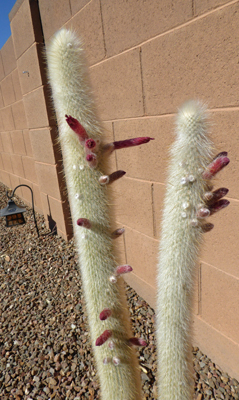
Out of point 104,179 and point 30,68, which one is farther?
point 30,68

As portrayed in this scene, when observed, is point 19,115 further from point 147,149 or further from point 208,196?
point 208,196

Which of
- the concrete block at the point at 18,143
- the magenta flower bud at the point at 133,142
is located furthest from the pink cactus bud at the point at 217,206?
the concrete block at the point at 18,143

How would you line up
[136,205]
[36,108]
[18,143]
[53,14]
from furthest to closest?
1. [18,143]
2. [36,108]
3. [53,14]
4. [136,205]

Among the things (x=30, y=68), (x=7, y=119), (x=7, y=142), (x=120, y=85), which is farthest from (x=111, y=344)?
(x=7, y=142)

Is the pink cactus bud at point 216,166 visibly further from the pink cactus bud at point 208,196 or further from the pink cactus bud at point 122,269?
the pink cactus bud at point 122,269

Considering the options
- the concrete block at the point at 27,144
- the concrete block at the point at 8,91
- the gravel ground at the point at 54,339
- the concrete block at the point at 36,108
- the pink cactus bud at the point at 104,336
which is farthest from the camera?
the concrete block at the point at 8,91

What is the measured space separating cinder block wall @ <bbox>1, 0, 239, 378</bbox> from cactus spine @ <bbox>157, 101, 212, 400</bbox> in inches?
11.9

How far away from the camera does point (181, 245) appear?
32.4 inches

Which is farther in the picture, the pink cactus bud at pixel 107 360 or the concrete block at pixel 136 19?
the concrete block at pixel 136 19

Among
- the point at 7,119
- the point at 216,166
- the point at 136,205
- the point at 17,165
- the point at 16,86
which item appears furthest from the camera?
the point at 17,165

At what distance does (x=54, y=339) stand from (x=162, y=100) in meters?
1.94

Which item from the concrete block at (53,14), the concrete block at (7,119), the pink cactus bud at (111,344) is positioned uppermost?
the concrete block at (53,14)

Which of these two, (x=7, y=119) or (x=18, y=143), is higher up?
(x=7, y=119)

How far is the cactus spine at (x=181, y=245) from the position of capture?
0.74 m
